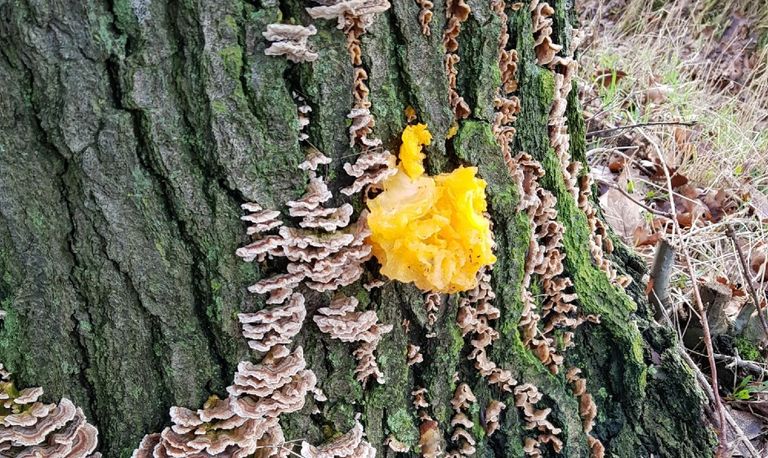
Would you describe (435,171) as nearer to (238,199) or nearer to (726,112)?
(238,199)

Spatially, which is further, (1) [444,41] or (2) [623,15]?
(2) [623,15]

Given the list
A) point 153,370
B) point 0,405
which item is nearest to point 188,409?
point 153,370

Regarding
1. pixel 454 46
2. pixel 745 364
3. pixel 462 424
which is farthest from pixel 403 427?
pixel 745 364

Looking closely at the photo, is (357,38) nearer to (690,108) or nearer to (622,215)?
(622,215)

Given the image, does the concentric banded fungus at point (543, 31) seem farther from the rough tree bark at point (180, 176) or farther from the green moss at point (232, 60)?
the green moss at point (232, 60)

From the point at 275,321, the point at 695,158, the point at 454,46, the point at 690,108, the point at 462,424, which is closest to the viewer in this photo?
the point at 275,321

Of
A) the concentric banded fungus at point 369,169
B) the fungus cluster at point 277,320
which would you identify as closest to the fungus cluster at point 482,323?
the fungus cluster at point 277,320
